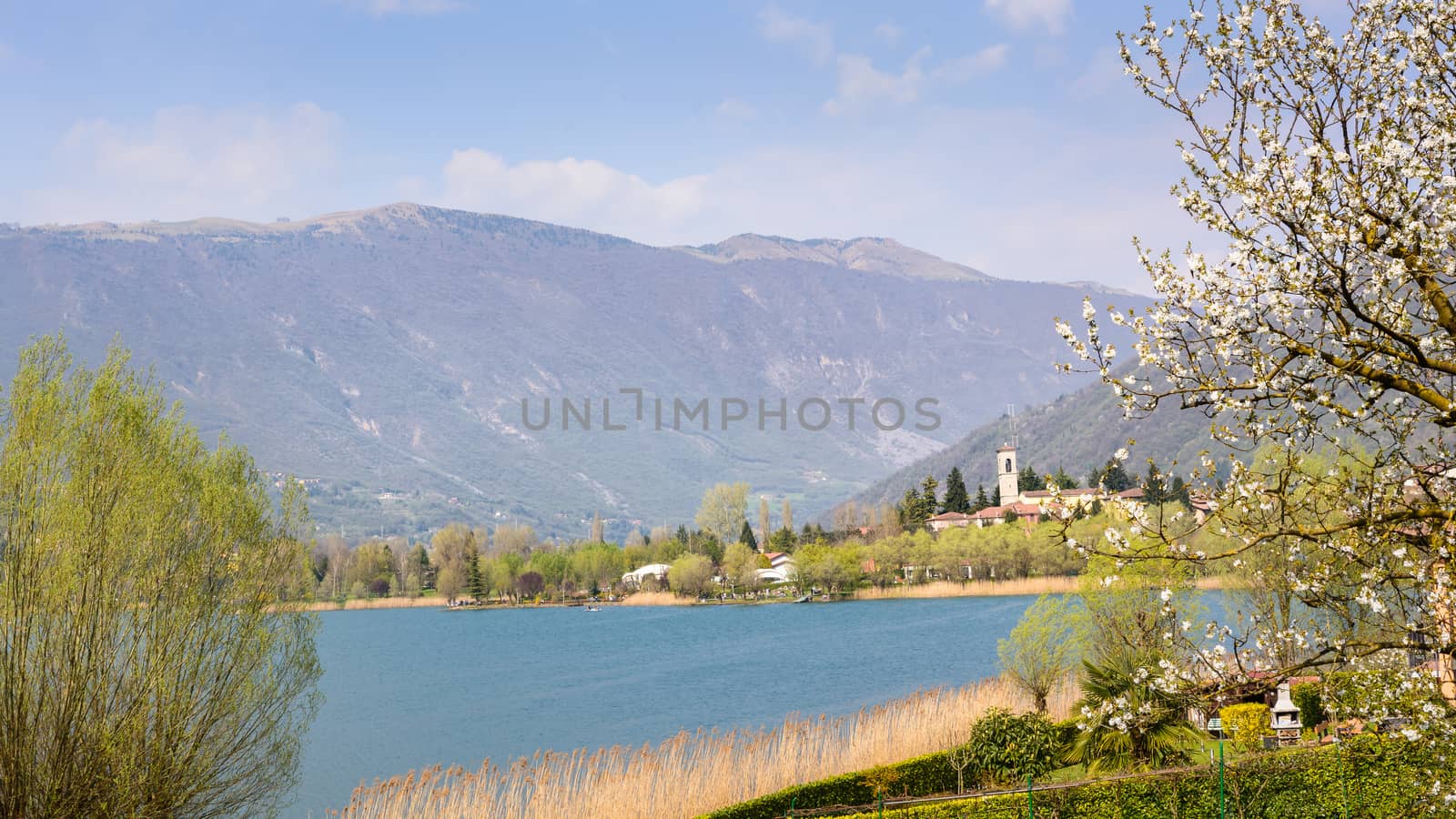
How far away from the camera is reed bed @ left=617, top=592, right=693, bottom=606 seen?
110 metres

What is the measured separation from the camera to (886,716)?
24.2 m

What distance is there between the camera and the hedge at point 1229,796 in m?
16.3

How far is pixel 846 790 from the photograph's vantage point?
741 inches

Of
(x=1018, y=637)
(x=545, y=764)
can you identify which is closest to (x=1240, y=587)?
(x=1018, y=637)

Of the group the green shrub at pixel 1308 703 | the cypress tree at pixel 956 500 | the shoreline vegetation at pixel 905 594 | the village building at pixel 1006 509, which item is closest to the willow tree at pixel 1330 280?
the green shrub at pixel 1308 703

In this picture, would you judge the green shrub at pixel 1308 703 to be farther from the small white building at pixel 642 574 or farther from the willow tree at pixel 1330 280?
the small white building at pixel 642 574

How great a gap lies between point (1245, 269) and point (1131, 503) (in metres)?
1.51

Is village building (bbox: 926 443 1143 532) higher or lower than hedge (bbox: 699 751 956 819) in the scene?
higher

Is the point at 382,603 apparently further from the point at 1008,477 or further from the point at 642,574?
the point at 1008,477

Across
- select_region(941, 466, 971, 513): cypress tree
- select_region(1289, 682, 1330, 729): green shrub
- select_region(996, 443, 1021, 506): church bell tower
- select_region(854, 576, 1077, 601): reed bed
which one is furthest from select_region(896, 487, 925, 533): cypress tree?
select_region(1289, 682, 1330, 729): green shrub

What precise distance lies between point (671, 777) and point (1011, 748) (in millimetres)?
5641

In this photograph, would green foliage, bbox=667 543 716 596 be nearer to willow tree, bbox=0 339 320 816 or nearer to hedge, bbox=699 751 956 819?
hedge, bbox=699 751 956 819

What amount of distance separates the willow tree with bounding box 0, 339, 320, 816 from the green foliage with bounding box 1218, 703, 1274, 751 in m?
15.8

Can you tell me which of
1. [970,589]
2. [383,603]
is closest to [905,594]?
[970,589]
